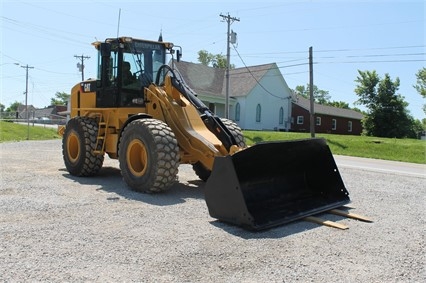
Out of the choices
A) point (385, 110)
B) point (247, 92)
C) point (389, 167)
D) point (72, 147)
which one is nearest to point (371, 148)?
point (389, 167)

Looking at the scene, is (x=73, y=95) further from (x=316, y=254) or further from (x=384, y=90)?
(x=384, y=90)

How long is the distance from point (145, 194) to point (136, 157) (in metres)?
0.81

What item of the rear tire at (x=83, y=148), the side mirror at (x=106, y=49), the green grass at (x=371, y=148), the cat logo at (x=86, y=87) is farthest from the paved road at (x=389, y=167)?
the side mirror at (x=106, y=49)

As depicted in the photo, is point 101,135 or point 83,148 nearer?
point 83,148

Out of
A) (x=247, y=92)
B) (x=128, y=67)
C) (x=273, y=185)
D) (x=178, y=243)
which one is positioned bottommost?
(x=178, y=243)

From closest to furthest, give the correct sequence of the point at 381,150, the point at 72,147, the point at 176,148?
the point at 176,148 → the point at 72,147 → the point at 381,150

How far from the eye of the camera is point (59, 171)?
1030 centimetres

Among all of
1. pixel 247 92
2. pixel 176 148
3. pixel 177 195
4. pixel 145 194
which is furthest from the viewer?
pixel 247 92

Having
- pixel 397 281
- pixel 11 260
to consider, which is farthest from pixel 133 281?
pixel 397 281

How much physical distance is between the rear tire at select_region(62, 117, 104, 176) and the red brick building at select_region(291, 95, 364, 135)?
3701cm

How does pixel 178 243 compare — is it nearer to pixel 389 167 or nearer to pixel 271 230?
pixel 271 230

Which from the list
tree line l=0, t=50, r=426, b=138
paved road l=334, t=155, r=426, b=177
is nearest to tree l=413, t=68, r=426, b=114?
tree line l=0, t=50, r=426, b=138

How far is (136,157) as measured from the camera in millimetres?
7852

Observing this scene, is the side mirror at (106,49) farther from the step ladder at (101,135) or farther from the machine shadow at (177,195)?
the machine shadow at (177,195)
